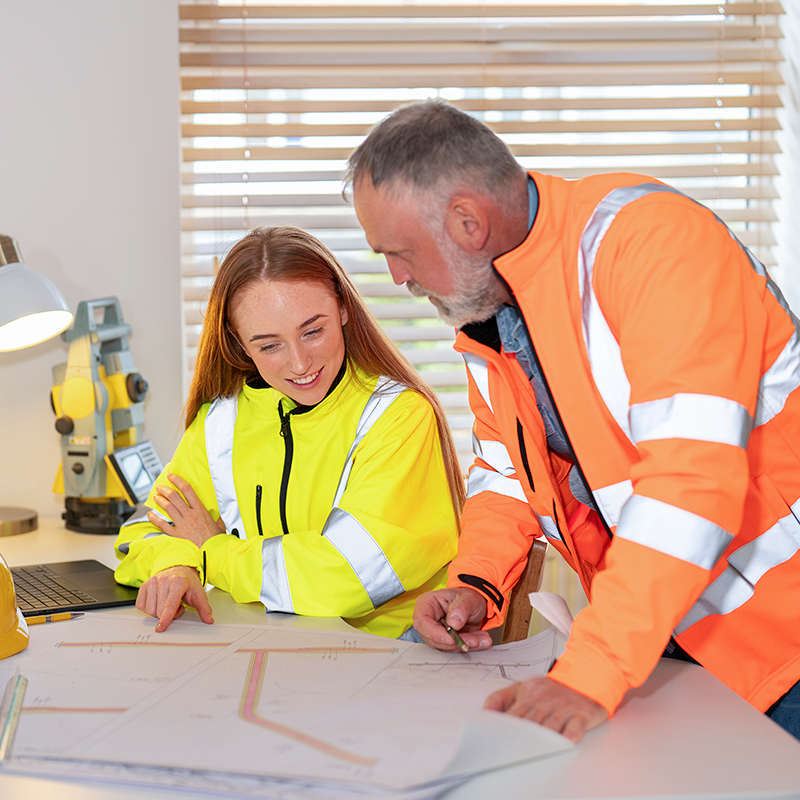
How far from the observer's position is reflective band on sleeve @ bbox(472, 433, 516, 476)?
1.20 meters

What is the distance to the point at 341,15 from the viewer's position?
2264mm

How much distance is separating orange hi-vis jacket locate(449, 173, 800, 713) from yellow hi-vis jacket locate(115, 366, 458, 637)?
18 cm

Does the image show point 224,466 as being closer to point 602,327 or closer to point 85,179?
point 602,327

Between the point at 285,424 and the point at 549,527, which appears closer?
the point at 549,527

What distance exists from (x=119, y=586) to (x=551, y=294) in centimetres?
88

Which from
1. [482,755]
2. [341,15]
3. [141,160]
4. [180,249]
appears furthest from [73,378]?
[482,755]

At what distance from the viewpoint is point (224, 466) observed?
60.7 inches

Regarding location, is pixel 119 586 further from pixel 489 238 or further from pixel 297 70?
pixel 297 70

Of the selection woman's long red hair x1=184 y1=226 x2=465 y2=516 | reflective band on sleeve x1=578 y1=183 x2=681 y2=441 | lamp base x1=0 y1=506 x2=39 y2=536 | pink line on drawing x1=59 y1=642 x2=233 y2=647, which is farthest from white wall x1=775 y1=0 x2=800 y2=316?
lamp base x1=0 y1=506 x2=39 y2=536

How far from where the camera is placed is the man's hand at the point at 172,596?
3.82ft

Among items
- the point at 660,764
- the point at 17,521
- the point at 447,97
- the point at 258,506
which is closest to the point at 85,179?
the point at 17,521

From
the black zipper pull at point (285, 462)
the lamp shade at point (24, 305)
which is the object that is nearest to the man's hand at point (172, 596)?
the black zipper pull at point (285, 462)

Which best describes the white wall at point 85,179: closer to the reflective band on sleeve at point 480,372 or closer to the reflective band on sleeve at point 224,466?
the reflective band on sleeve at point 224,466

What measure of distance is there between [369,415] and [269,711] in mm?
745
